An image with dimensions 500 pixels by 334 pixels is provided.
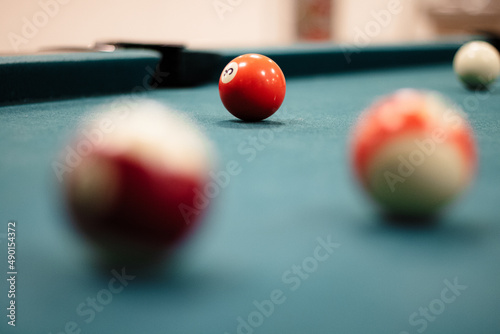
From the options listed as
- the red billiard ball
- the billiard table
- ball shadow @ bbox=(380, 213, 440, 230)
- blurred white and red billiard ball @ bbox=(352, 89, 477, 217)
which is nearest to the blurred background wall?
the red billiard ball

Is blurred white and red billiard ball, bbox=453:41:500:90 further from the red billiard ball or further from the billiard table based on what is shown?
the red billiard ball

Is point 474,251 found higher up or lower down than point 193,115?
higher up

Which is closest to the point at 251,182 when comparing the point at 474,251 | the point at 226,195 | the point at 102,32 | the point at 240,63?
the point at 226,195

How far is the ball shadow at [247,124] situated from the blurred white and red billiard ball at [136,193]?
3.61 ft

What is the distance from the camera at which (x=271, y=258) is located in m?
0.94

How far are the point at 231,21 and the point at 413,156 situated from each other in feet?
25.1

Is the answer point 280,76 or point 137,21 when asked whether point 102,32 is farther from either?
point 280,76

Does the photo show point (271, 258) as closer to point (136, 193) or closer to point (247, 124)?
point (136, 193)

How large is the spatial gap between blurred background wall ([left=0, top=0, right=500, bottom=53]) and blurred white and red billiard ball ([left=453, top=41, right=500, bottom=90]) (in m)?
2.14

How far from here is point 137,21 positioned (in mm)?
7270

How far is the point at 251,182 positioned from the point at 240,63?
0.94 metres

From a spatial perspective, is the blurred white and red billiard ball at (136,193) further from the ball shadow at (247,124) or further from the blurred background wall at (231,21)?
the blurred background wall at (231,21)

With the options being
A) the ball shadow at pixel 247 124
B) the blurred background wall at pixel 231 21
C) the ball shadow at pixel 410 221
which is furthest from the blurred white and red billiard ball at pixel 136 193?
the blurred background wall at pixel 231 21

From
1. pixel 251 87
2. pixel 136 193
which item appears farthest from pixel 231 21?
pixel 136 193
